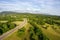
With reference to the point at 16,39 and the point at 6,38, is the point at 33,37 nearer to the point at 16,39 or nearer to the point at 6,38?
the point at 16,39

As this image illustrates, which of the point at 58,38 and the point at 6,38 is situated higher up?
the point at 6,38

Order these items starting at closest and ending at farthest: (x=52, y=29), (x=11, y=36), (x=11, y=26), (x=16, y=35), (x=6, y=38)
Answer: (x=6, y=38)
(x=11, y=36)
(x=16, y=35)
(x=11, y=26)
(x=52, y=29)

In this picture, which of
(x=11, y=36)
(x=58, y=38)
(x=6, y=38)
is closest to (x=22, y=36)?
(x=11, y=36)

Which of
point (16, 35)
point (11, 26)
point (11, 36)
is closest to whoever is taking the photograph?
point (11, 36)

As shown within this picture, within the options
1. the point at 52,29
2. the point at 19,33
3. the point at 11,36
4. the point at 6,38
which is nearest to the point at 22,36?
the point at 19,33

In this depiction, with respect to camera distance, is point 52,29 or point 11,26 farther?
point 52,29

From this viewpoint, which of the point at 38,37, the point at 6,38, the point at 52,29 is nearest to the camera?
the point at 6,38

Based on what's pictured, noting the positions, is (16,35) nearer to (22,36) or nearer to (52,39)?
(22,36)

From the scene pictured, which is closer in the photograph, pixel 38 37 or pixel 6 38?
pixel 6 38

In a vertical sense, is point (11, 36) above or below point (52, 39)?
above
